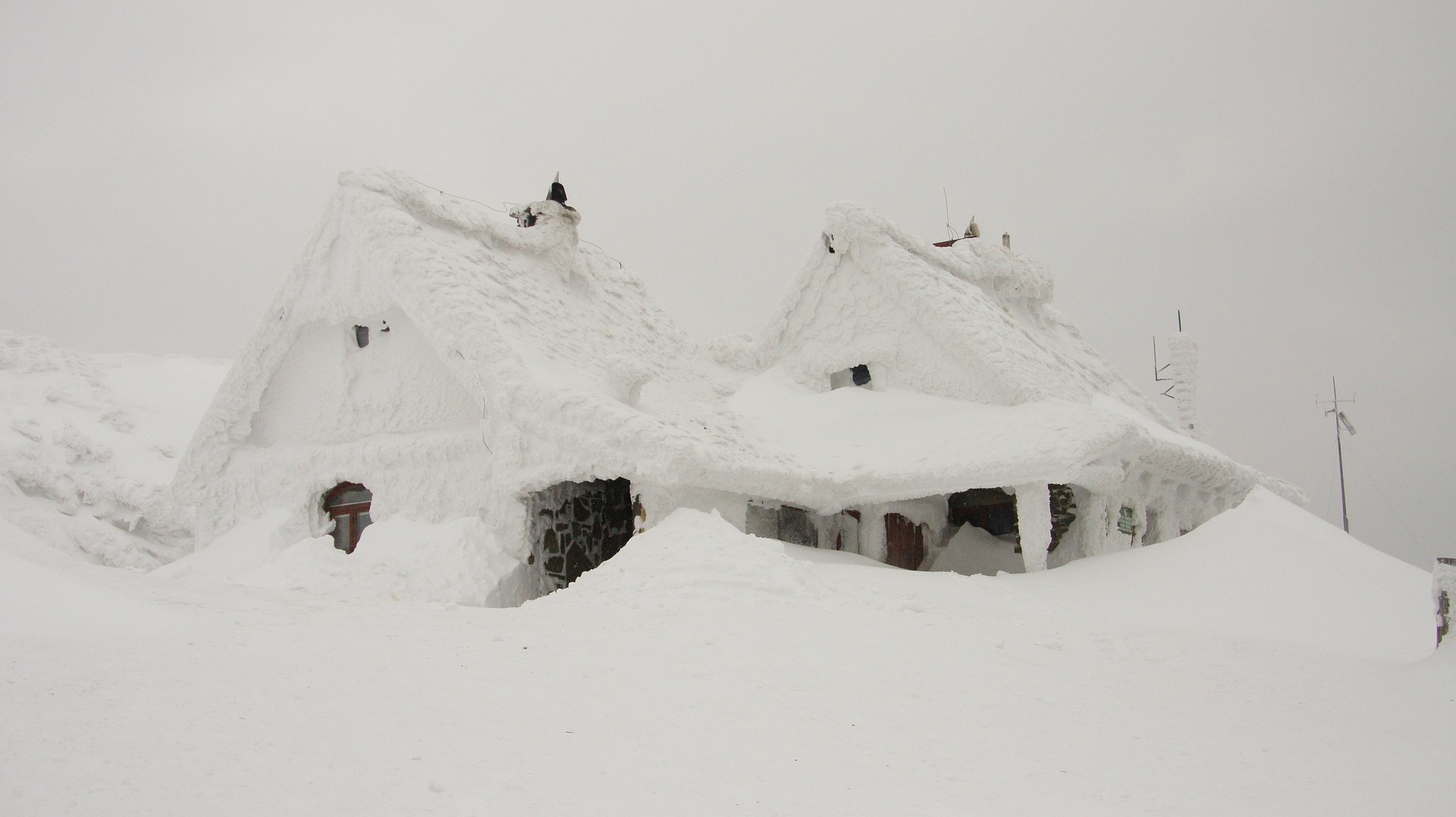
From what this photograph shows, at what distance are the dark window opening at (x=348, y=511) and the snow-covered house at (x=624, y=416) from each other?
36 mm

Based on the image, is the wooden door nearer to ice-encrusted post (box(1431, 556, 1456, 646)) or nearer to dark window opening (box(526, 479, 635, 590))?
dark window opening (box(526, 479, 635, 590))

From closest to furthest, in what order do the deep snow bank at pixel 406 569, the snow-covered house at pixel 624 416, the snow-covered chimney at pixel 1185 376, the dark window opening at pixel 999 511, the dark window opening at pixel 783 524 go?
the deep snow bank at pixel 406 569 < the snow-covered house at pixel 624 416 < the dark window opening at pixel 783 524 < the dark window opening at pixel 999 511 < the snow-covered chimney at pixel 1185 376

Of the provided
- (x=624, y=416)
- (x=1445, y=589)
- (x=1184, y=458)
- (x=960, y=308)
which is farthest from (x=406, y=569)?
(x=1184, y=458)

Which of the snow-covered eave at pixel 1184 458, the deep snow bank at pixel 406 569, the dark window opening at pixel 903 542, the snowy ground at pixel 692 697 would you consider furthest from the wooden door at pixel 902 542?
the deep snow bank at pixel 406 569

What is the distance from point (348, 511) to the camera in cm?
1341

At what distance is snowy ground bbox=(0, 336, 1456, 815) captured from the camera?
4074 millimetres

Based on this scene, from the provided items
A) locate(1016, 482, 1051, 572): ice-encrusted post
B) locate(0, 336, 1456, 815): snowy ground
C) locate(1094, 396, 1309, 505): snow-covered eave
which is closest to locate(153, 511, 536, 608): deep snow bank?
locate(0, 336, 1456, 815): snowy ground

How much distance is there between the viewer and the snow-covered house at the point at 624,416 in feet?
38.2

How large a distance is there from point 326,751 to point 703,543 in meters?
5.20

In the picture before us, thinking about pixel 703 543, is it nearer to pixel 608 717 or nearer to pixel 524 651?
pixel 524 651

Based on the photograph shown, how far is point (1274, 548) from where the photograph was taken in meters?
12.7

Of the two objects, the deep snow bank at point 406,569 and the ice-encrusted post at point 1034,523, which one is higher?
the ice-encrusted post at point 1034,523

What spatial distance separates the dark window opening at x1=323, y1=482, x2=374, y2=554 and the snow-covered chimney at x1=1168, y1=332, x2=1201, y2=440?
1695cm

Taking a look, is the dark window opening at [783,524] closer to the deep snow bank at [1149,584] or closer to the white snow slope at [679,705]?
the deep snow bank at [1149,584]
